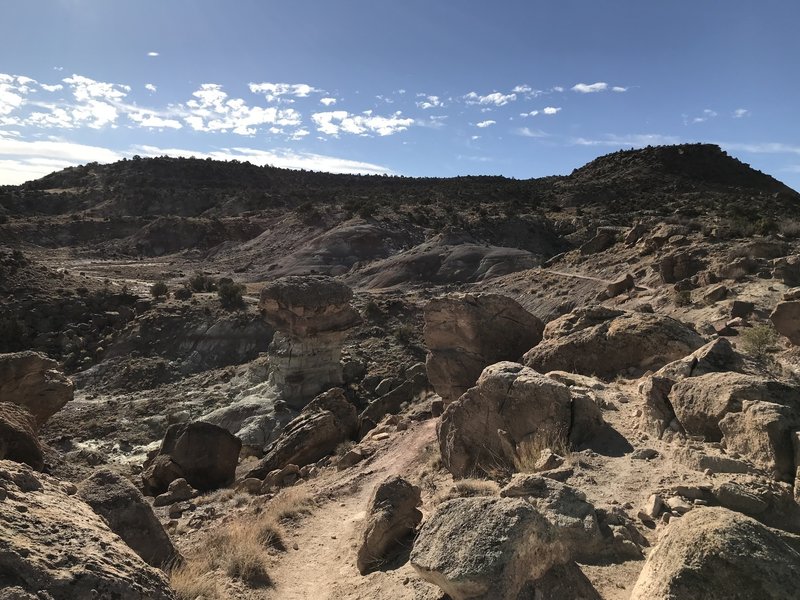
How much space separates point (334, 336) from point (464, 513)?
1779 centimetres

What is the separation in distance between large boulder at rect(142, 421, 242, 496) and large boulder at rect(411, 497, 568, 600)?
33.9ft

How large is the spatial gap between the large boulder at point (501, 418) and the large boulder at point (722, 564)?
3.38m

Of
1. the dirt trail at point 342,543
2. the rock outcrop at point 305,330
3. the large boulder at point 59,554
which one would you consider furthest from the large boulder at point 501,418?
the rock outcrop at point 305,330

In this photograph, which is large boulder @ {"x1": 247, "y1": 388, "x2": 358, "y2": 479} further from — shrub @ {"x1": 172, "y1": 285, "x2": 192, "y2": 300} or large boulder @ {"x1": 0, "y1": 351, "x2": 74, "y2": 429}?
shrub @ {"x1": 172, "y1": 285, "x2": 192, "y2": 300}

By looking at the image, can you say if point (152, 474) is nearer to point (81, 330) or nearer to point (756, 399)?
point (756, 399)

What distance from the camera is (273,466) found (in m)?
13.1

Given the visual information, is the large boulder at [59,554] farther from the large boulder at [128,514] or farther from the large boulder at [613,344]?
the large boulder at [613,344]

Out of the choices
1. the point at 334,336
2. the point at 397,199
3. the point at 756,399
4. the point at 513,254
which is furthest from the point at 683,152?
the point at 756,399

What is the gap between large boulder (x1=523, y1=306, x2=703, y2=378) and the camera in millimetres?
8727

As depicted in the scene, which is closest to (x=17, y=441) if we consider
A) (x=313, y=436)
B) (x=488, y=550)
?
(x=488, y=550)

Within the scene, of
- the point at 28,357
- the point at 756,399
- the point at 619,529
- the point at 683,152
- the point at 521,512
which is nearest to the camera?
the point at 521,512

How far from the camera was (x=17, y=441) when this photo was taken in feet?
23.0

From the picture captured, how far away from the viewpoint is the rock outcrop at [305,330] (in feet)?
67.5

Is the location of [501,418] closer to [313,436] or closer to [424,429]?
[424,429]
